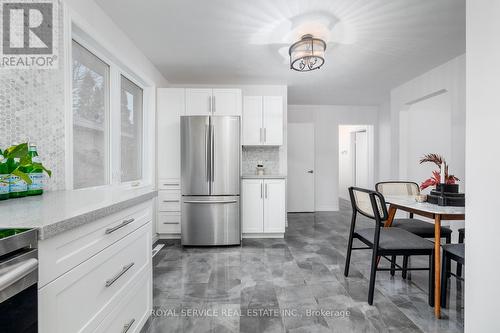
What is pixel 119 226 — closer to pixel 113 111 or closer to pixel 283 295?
pixel 283 295

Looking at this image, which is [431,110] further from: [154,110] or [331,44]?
[154,110]

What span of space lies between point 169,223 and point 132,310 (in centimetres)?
219

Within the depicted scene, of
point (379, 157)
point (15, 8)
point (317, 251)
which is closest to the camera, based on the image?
point (15, 8)

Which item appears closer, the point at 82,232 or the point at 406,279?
the point at 82,232

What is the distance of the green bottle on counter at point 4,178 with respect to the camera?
44.7 inches

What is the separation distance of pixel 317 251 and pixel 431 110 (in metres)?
3.64

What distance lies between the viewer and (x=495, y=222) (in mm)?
1151

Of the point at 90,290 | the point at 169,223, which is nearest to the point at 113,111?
the point at 169,223

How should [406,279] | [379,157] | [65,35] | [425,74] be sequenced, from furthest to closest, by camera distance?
[379,157] → [425,74] → [406,279] → [65,35]

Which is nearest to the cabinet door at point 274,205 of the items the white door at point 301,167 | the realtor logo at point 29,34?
the white door at point 301,167

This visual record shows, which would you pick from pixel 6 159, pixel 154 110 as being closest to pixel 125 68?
pixel 154 110

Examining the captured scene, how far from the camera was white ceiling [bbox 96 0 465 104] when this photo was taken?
2115mm

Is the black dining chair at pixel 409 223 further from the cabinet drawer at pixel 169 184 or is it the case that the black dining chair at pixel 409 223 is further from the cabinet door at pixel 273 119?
the cabinet drawer at pixel 169 184

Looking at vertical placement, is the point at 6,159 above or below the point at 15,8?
below
